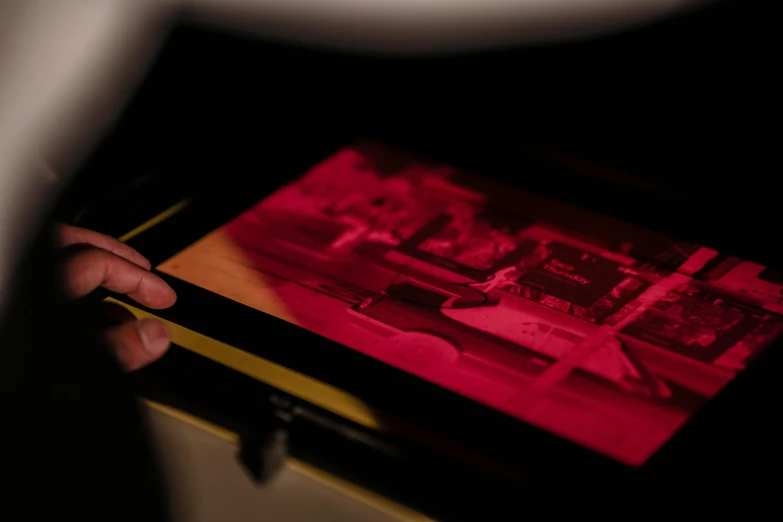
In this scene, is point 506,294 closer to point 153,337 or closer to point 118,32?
point 153,337

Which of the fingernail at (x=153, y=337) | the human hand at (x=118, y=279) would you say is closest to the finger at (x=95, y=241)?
the human hand at (x=118, y=279)

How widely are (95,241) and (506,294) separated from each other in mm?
409

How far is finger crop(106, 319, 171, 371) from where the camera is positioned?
28.1 inches

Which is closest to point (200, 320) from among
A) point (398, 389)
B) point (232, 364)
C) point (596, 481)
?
point (232, 364)

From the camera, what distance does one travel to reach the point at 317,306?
80 centimetres

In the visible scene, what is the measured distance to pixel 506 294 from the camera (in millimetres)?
837

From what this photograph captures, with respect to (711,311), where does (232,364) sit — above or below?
below

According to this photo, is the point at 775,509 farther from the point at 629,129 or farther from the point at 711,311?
the point at 629,129

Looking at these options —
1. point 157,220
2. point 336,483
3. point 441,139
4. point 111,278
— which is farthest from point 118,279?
point 441,139

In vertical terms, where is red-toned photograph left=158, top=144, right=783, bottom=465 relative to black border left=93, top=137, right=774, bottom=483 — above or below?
above

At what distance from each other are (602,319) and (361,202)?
0.99 ft

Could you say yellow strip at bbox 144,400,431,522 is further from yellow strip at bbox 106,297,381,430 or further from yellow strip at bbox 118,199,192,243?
yellow strip at bbox 118,199,192,243

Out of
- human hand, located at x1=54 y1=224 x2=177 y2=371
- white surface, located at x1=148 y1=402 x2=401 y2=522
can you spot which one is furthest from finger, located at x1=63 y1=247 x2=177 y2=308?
white surface, located at x1=148 y1=402 x2=401 y2=522

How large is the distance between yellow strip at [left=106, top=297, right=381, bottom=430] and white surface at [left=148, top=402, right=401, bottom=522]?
2.3 inches
